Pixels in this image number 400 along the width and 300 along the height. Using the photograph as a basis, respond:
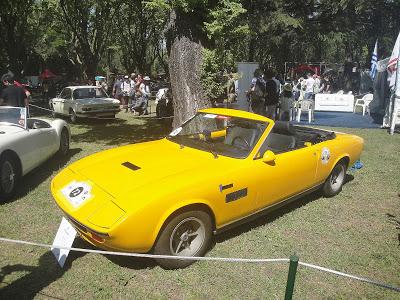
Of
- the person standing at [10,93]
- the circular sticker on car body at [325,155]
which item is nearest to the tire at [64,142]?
the person standing at [10,93]

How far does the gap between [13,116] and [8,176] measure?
4.96 ft

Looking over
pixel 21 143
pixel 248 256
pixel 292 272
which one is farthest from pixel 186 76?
pixel 292 272

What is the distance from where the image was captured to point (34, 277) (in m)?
3.64

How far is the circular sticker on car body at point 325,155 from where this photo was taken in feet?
17.6

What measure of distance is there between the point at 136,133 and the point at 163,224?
8470 millimetres

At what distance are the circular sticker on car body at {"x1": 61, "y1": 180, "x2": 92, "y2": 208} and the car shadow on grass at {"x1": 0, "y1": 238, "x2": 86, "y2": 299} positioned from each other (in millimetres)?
702

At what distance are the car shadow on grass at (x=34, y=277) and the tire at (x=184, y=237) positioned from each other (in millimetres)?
1037

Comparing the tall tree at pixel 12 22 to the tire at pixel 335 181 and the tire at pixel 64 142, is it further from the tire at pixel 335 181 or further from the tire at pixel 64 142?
the tire at pixel 335 181

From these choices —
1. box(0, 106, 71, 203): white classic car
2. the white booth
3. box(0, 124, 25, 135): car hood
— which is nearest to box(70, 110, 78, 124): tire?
box(0, 106, 71, 203): white classic car

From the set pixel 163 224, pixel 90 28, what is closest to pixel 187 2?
pixel 163 224

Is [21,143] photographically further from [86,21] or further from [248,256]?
[86,21]

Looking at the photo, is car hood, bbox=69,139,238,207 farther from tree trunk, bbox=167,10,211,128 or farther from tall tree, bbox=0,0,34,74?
tall tree, bbox=0,0,34,74

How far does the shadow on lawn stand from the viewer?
415 inches

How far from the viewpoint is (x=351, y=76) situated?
28312mm
